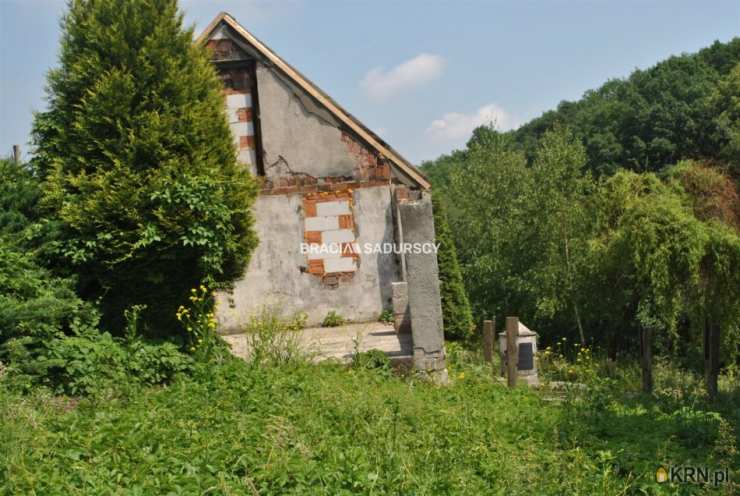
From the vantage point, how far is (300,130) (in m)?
13.5

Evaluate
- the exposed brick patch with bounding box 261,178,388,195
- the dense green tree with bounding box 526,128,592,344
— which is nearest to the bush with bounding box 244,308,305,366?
the exposed brick patch with bounding box 261,178,388,195

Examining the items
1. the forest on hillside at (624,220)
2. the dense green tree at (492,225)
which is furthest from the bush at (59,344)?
the dense green tree at (492,225)

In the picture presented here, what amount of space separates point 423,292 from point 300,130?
5.34m

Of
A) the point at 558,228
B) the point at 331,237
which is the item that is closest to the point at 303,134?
the point at 331,237

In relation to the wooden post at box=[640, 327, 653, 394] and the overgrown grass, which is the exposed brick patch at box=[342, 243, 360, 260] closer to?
the overgrown grass

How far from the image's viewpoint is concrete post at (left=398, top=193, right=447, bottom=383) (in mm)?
9461

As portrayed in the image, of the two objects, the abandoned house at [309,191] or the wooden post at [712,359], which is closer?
the wooden post at [712,359]

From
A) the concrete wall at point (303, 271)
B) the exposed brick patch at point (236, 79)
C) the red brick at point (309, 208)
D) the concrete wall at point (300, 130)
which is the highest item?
the exposed brick patch at point (236, 79)

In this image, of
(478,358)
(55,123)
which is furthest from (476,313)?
Answer: (55,123)

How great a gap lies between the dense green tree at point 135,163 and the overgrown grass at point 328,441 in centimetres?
161

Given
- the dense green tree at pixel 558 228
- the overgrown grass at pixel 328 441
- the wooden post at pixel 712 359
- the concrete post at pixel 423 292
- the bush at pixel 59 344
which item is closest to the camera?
the overgrown grass at pixel 328 441

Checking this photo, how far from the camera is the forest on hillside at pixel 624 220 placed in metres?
15.4

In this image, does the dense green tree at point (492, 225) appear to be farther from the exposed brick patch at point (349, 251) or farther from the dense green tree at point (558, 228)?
the exposed brick patch at point (349, 251)

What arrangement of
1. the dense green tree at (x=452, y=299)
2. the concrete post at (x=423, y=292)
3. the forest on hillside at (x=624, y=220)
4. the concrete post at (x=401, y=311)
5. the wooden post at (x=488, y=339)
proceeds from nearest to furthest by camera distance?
the concrete post at (x=423, y=292) → the concrete post at (x=401, y=311) → the wooden post at (x=488, y=339) → the forest on hillside at (x=624, y=220) → the dense green tree at (x=452, y=299)
